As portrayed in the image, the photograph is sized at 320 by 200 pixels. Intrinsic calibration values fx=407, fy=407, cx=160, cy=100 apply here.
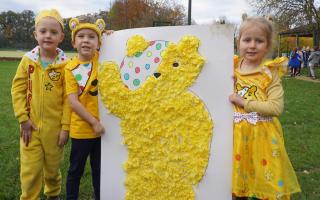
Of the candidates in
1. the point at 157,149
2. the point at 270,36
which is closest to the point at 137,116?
the point at 157,149

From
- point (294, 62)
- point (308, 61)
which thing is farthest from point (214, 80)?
point (308, 61)

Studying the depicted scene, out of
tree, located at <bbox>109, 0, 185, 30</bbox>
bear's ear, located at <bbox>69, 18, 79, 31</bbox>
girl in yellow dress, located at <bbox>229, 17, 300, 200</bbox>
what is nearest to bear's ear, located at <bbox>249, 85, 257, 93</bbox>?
girl in yellow dress, located at <bbox>229, 17, 300, 200</bbox>

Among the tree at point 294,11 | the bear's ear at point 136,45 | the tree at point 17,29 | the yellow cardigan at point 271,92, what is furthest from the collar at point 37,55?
the tree at point 17,29

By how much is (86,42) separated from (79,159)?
99 centimetres

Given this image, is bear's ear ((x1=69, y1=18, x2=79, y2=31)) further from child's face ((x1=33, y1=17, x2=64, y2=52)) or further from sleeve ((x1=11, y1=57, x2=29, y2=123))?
sleeve ((x1=11, y1=57, x2=29, y2=123))

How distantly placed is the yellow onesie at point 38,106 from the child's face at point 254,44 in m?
1.58

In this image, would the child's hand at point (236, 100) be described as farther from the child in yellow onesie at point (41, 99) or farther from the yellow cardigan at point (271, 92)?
the child in yellow onesie at point (41, 99)

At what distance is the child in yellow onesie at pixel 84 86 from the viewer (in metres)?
3.24

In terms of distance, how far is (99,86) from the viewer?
10.4ft

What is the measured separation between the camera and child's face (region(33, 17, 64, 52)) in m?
3.45

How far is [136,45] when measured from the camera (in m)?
3.00

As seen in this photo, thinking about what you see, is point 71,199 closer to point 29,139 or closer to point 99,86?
point 29,139

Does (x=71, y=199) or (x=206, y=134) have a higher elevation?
(x=206, y=134)

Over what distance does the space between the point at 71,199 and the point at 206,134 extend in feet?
4.57
